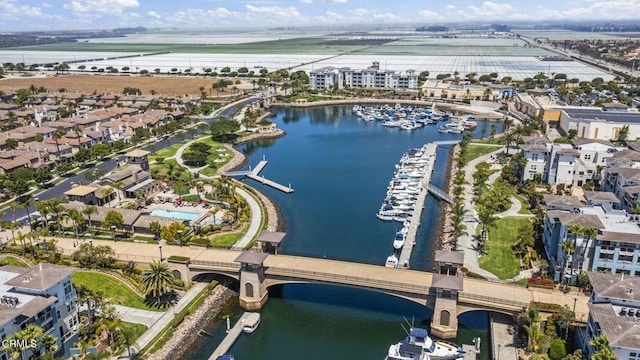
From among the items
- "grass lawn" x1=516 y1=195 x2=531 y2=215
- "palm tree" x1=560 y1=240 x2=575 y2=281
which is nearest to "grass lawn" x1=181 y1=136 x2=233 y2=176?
"grass lawn" x1=516 y1=195 x2=531 y2=215

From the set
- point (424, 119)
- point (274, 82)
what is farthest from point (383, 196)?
point (274, 82)

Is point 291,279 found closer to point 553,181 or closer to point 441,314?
point 441,314

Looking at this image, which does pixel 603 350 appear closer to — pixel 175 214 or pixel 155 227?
pixel 155 227

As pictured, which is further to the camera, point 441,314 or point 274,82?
Answer: point 274,82

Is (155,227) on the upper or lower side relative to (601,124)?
lower

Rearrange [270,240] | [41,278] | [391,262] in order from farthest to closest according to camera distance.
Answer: [391,262] → [270,240] → [41,278]

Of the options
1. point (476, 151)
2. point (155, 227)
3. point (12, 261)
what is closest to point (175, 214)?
point (155, 227)

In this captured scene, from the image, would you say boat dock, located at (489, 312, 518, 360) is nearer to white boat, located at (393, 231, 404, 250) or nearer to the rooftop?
white boat, located at (393, 231, 404, 250)
